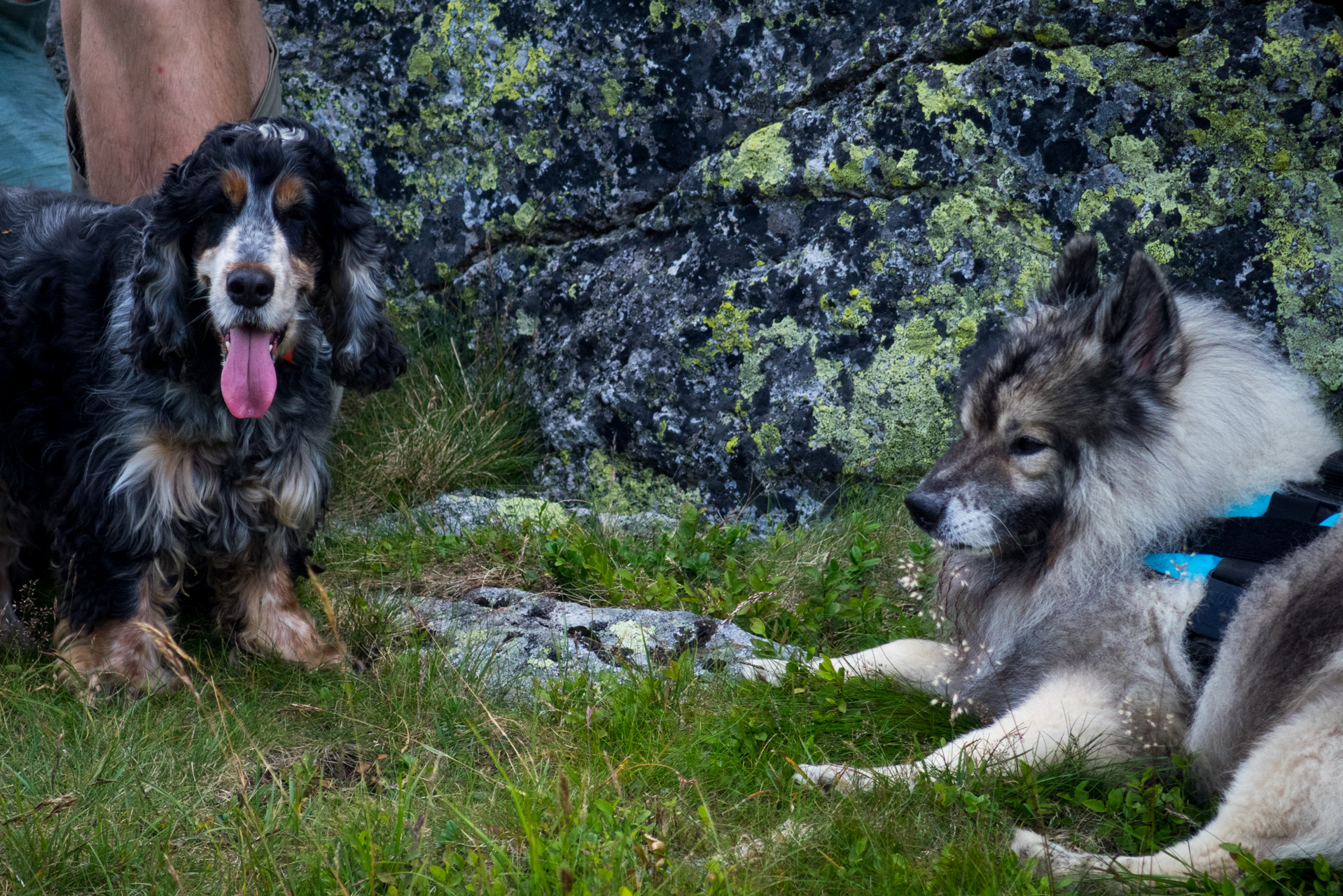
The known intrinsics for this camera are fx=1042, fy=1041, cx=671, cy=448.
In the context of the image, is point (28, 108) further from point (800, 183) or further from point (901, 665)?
point (901, 665)

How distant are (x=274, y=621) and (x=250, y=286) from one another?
4.16 feet

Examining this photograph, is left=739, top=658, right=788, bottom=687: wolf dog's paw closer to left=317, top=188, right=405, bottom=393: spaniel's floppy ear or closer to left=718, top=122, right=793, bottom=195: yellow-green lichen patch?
left=317, top=188, right=405, bottom=393: spaniel's floppy ear

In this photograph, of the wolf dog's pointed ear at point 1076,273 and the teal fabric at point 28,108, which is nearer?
the wolf dog's pointed ear at point 1076,273

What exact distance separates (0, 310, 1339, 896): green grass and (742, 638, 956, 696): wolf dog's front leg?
0.24ft

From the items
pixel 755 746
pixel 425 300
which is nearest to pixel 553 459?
pixel 425 300

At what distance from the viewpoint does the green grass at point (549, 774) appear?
2223 mm

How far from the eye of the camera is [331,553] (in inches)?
169

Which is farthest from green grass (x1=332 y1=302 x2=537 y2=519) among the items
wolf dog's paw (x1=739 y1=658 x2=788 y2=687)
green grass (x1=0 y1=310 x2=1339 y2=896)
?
wolf dog's paw (x1=739 y1=658 x2=788 y2=687)

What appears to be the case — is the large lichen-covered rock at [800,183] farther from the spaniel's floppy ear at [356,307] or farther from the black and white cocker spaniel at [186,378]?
the black and white cocker spaniel at [186,378]

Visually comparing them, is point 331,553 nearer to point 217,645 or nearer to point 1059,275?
point 217,645

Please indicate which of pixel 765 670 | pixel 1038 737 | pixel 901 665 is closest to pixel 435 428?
pixel 765 670

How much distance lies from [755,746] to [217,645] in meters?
2.11

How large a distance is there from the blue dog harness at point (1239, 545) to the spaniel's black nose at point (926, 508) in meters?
0.56

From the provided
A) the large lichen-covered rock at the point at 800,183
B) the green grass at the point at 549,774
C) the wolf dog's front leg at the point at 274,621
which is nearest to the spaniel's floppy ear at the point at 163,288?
the wolf dog's front leg at the point at 274,621
